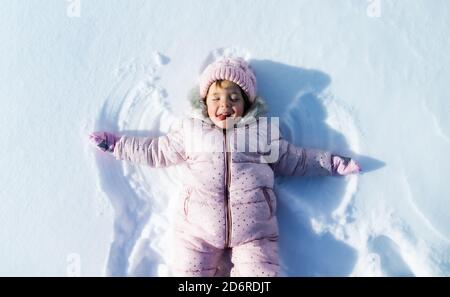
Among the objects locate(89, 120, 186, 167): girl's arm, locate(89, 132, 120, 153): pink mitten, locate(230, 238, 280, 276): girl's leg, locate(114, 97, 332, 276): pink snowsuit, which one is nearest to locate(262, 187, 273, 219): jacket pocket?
locate(114, 97, 332, 276): pink snowsuit

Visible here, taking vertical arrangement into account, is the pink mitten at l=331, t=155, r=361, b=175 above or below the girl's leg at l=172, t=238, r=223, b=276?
above

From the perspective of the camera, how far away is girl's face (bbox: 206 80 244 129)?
226 cm

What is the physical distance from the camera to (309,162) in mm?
2355

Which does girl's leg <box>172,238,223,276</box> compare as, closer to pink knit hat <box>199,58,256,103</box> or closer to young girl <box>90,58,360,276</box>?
young girl <box>90,58,360,276</box>

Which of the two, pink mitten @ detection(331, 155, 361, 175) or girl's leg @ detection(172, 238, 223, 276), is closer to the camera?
girl's leg @ detection(172, 238, 223, 276)

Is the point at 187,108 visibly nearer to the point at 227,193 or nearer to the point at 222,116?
the point at 222,116

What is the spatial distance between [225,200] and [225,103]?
17.8 inches

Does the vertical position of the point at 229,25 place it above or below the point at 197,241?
above

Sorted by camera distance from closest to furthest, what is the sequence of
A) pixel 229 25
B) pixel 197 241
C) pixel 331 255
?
pixel 197 241, pixel 331 255, pixel 229 25

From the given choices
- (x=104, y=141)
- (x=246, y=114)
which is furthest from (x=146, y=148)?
(x=246, y=114)

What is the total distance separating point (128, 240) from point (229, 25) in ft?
4.00
